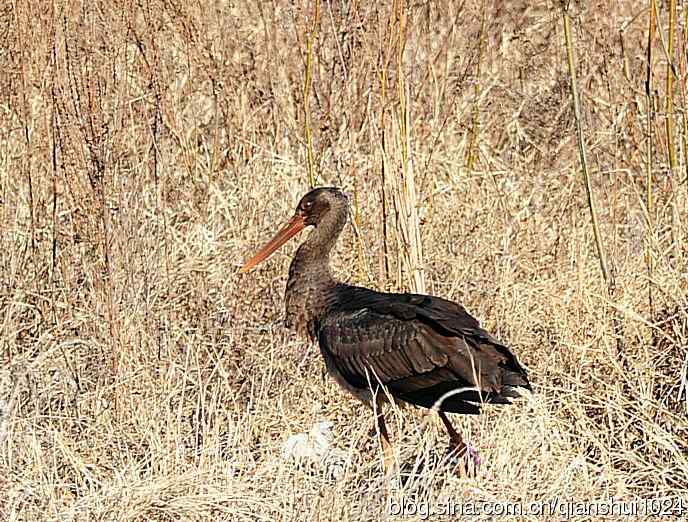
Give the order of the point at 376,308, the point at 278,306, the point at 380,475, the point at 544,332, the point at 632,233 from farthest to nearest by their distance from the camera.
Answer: the point at 632,233
the point at 278,306
the point at 544,332
the point at 376,308
the point at 380,475

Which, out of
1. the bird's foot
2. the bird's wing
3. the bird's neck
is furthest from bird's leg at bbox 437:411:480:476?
the bird's neck

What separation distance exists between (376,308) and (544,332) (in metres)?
0.85

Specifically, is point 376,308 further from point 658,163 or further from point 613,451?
point 658,163

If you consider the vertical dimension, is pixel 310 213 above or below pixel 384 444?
above

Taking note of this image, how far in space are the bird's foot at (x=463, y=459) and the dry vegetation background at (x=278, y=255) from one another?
55mm

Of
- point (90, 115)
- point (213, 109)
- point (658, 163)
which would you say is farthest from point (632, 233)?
point (90, 115)

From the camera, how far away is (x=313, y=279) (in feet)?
15.5

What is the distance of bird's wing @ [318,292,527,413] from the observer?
12.9 feet

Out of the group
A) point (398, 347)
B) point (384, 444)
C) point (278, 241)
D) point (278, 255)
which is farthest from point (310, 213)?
point (384, 444)

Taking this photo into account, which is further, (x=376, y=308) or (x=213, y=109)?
(x=213, y=109)

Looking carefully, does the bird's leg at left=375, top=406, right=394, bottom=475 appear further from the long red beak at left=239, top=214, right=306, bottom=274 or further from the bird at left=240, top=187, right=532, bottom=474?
the long red beak at left=239, top=214, right=306, bottom=274

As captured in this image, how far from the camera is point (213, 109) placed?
6156 mm

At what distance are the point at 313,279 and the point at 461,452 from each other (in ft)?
3.54

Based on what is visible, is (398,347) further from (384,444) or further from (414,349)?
(384,444)
